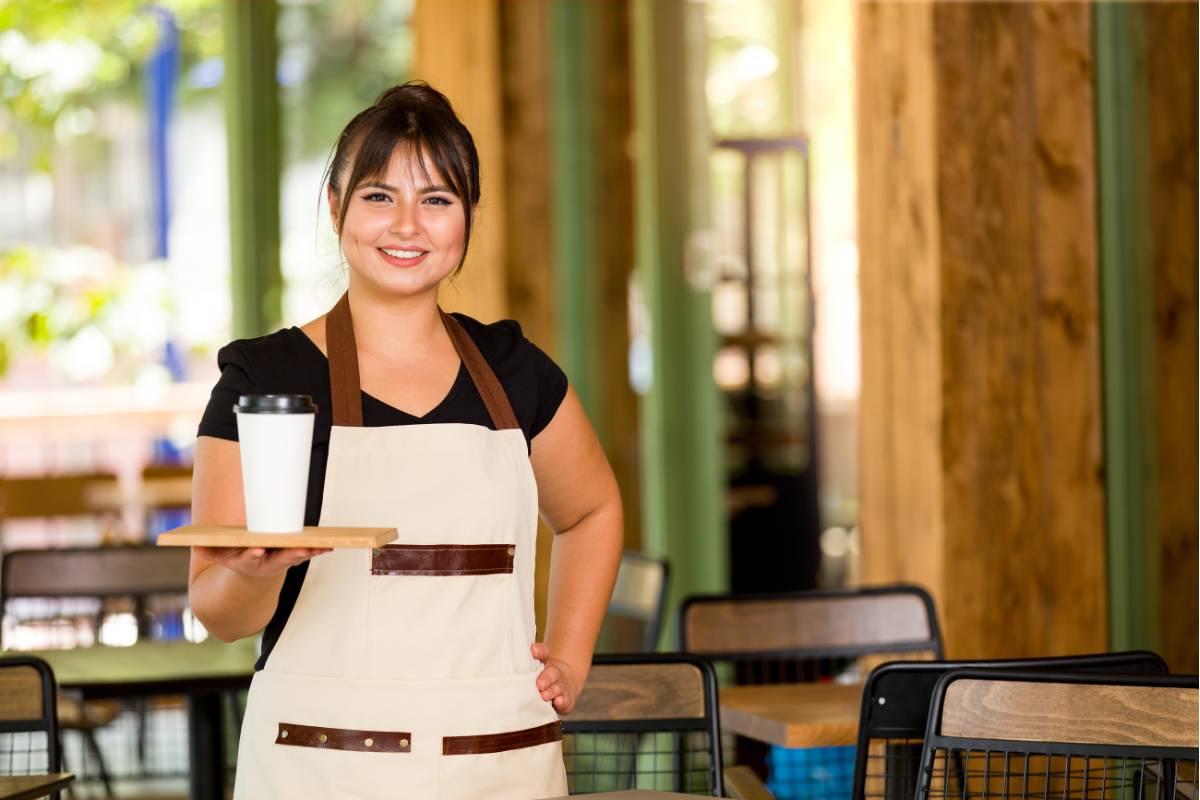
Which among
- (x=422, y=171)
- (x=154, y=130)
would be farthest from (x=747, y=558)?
(x=422, y=171)

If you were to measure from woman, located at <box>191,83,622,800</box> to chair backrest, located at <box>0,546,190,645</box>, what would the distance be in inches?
84.2

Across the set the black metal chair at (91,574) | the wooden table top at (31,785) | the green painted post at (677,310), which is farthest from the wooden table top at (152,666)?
the green painted post at (677,310)

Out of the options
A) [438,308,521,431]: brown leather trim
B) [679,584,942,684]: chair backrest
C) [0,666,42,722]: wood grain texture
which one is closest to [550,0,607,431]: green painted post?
[679,584,942,684]: chair backrest

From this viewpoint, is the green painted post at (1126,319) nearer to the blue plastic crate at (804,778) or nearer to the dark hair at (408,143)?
the blue plastic crate at (804,778)

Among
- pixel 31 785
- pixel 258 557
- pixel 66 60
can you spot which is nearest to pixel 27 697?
pixel 31 785

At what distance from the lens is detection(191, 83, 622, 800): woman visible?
1754mm

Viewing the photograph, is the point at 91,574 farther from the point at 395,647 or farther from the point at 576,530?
the point at 395,647

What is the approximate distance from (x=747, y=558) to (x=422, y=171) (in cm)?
416

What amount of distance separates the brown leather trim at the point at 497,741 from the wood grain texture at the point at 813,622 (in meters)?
1.21

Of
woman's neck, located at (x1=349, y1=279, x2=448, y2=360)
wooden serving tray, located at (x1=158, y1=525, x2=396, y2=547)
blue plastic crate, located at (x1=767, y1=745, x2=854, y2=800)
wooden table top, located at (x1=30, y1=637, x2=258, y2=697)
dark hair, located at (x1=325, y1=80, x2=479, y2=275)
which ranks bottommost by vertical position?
blue plastic crate, located at (x1=767, y1=745, x2=854, y2=800)

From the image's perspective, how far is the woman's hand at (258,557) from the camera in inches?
60.8

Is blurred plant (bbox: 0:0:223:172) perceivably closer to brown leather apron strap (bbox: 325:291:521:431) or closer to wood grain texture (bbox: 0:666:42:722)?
wood grain texture (bbox: 0:666:42:722)

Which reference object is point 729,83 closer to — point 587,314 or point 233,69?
point 587,314

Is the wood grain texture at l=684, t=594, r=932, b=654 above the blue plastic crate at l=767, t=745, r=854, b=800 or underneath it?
above
